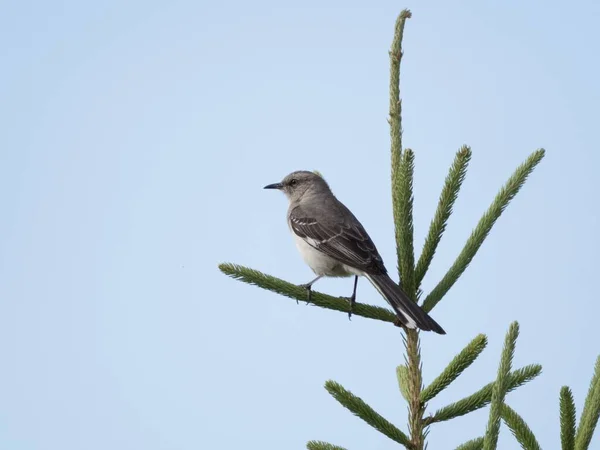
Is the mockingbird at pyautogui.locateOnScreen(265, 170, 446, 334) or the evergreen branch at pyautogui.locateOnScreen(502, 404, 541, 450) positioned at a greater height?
the mockingbird at pyautogui.locateOnScreen(265, 170, 446, 334)

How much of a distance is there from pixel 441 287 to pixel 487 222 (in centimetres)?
44

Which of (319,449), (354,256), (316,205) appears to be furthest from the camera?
(316,205)

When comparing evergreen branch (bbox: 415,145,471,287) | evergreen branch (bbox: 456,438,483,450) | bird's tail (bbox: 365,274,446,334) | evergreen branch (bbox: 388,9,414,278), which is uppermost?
evergreen branch (bbox: 388,9,414,278)

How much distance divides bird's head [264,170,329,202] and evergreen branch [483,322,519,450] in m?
6.55

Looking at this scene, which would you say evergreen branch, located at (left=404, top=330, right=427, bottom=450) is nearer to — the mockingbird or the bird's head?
the mockingbird

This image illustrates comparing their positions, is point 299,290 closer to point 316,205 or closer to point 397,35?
point 397,35

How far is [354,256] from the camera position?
654 centimetres

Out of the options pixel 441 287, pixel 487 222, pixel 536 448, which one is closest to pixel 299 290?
pixel 441 287

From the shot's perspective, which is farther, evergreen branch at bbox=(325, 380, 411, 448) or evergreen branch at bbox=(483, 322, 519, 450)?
evergreen branch at bbox=(325, 380, 411, 448)

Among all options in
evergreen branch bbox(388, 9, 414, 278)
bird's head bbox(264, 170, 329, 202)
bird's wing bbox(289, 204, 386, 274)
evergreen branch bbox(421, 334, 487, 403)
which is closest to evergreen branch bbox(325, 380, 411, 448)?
evergreen branch bbox(421, 334, 487, 403)

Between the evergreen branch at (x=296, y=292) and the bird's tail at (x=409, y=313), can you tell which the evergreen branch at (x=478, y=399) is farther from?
the evergreen branch at (x=296, y=292)

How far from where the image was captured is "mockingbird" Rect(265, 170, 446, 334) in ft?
20.7

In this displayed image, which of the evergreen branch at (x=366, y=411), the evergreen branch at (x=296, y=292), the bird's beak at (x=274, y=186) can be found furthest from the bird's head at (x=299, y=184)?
the evergreen branch at (x=366, y=411)

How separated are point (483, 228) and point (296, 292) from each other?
1.26 metres
